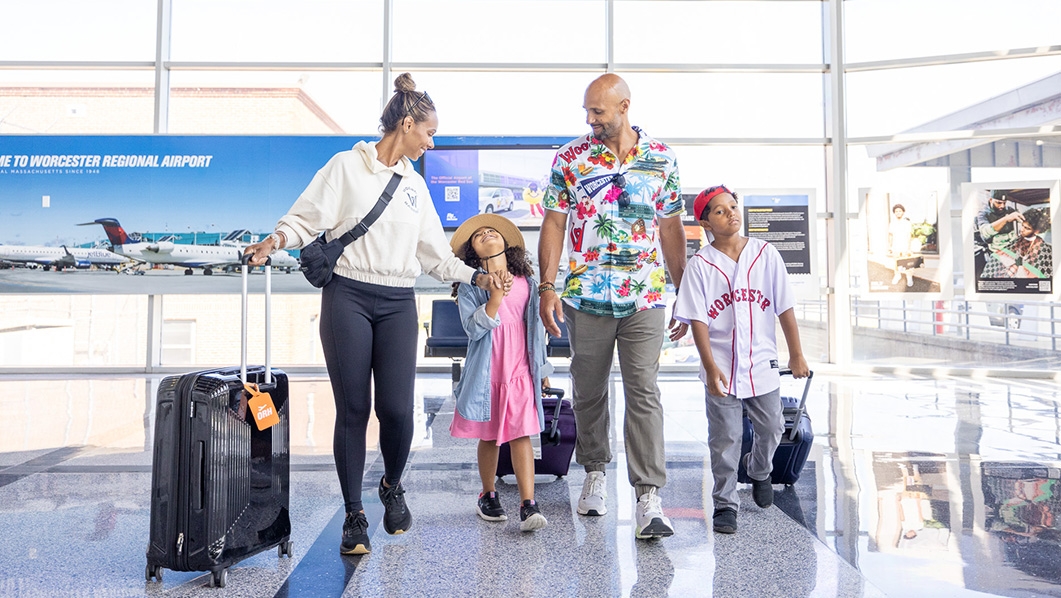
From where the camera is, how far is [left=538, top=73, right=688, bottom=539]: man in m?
Result: 2.57

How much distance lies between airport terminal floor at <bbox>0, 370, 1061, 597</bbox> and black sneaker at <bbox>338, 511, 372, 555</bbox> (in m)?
0.04

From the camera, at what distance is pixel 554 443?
3.13 metres

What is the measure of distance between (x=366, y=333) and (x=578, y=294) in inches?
30.2

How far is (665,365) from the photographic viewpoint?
26.2ft

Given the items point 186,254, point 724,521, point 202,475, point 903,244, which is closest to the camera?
point 202,475

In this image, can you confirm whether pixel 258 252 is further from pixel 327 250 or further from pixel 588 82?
pixel 588 82

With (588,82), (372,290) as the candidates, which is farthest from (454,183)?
(372,290)

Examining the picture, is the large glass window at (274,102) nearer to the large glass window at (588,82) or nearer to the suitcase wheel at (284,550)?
the large glass window at (588,82)

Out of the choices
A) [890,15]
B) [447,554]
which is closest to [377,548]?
[447,554]

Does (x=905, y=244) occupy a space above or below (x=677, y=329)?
above

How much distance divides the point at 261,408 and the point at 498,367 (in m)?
0.88

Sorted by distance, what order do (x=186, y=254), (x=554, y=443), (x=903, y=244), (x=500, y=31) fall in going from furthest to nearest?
(x=500, y=31)
(x=903, y=244)
(x=186, y=254)
(x=554, y=443)

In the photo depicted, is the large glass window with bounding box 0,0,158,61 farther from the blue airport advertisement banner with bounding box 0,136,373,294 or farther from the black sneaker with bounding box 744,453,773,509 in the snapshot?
the black sneaker with bounding box 744,453,773,509

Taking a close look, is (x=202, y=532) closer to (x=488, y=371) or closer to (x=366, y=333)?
(x=366, y=333)
